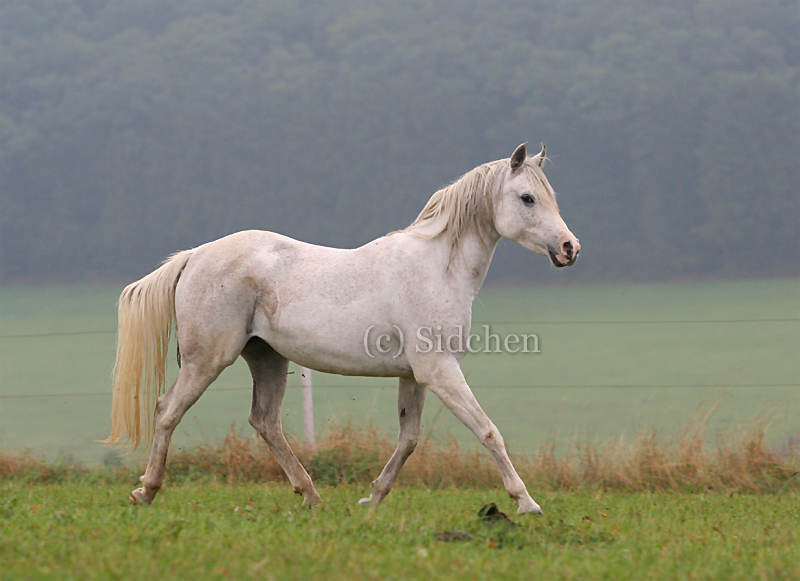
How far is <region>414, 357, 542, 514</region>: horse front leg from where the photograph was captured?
4598 millimetres

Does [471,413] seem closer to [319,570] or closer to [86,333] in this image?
[319,570]

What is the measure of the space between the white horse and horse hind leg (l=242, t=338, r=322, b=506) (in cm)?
1

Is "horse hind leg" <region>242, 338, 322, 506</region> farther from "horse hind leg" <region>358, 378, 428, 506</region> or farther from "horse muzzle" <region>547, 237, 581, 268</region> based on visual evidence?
"horse muzzle" <region>547, 237, 581, 268</region>

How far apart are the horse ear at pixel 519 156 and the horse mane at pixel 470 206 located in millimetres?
50

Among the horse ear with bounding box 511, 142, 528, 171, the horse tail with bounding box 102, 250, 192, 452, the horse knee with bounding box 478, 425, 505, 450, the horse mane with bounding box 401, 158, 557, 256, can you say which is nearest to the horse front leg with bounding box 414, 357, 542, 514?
the horse knee with bounding box 478, 425, 505, 450

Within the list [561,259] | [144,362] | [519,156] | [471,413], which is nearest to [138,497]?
[144,362]

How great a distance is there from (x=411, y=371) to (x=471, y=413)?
56cm

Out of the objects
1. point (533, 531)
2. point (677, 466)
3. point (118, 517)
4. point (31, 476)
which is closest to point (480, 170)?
point (533, 531)

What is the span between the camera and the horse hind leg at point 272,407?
531 centimetres

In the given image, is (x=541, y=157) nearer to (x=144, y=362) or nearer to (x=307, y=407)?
(x=144, y=362)

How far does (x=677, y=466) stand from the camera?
6973mm

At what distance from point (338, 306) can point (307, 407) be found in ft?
9.16

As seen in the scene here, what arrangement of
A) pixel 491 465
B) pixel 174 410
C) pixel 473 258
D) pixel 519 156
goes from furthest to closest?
pixel 491 465
pixel 174 410
pixel 473 258
pixel 519 156

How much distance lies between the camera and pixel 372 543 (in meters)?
3.71
